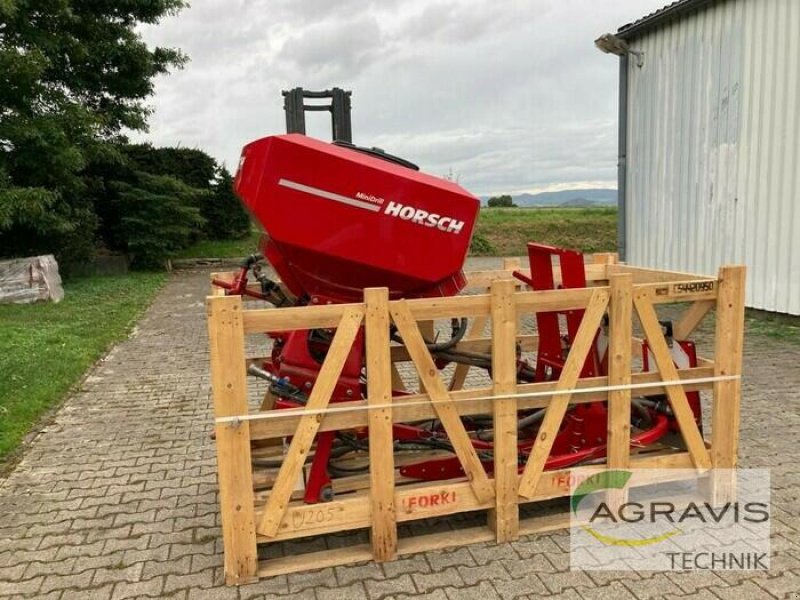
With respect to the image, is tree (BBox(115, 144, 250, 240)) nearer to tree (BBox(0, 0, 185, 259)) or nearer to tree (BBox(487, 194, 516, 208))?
tree (BBox(0, 0, 185, 259))

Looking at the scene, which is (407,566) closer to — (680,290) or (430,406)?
(430,406)

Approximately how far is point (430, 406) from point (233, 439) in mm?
889

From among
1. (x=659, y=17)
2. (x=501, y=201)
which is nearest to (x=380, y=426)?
(x=659, y=17)

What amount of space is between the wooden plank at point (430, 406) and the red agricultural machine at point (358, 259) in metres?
0.23

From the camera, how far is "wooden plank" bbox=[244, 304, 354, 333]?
2.77m

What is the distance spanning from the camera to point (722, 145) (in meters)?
8.79

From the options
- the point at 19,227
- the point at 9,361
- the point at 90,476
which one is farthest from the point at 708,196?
the point at 19,227

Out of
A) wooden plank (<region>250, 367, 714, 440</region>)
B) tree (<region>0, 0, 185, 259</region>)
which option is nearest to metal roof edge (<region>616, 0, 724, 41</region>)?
wooden plank (<region>250, 367, 714, 440</region>)

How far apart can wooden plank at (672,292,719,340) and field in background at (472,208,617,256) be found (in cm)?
1767

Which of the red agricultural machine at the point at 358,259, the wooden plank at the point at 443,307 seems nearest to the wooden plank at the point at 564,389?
the red agricultural machine at the point at 358,259

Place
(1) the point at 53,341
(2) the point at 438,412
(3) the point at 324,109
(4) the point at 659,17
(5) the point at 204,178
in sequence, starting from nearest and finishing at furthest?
(2) the point at 438,412 < (3) the point at 324,109 < (1) the point at 53,341 < (4) the point at 659,17 < (5) the point at 204,178

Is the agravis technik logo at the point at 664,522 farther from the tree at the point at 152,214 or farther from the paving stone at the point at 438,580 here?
the tree at the point at 152,214

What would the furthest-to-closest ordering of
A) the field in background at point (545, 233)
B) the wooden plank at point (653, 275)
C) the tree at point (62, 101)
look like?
the field in background at point (545, 233) → the tree at point (62, 101) → the wooden plank at point (653, 275)

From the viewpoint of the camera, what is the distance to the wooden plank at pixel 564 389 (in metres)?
3.10
